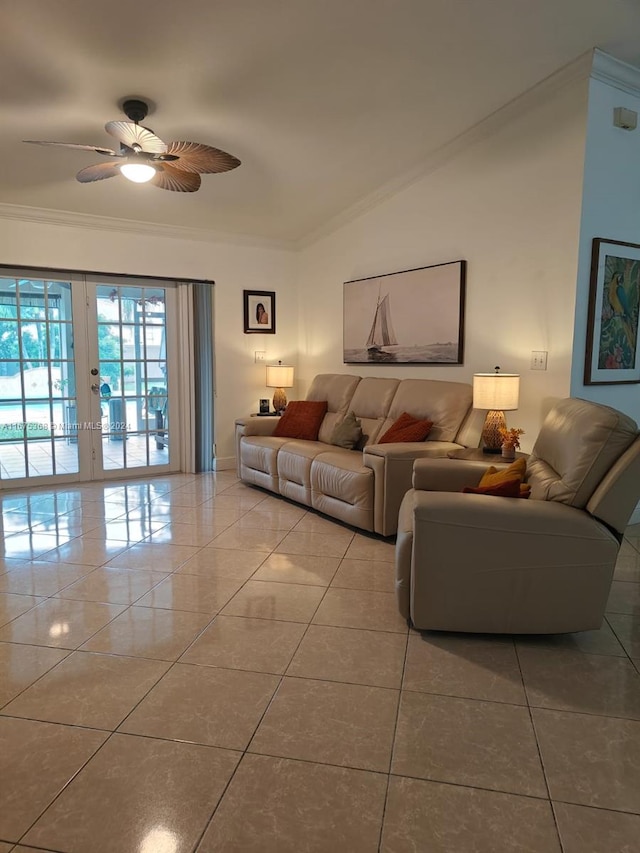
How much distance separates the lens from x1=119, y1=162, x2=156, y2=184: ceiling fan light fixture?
9.88 ft

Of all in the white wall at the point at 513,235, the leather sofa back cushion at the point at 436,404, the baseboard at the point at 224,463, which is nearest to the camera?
the white wall at the point at 513,235

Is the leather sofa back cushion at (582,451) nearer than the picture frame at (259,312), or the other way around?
the leather sofa back cushion at (582,451)

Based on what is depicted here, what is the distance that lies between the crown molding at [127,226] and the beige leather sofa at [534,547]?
13.7 ft

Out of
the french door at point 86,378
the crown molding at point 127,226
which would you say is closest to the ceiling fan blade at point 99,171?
the crown molding at point 127,226

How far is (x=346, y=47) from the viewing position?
2.56 meters

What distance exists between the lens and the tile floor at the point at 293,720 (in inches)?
54.3

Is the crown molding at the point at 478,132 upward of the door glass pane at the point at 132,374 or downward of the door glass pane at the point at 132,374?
upward

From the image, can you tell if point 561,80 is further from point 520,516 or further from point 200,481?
point 200,481

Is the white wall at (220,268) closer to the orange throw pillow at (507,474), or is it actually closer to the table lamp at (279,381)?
the table lamp at (279,381)

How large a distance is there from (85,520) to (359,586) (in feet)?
7.38

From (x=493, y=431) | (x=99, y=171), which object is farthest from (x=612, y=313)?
(x=99, y=171)

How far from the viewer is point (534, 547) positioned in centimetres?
216

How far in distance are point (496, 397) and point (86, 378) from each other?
12.4ft

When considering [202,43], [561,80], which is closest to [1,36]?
[202,43]
